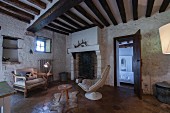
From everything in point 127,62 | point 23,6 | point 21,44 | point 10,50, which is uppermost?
point 23,6

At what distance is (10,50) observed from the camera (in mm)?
4004

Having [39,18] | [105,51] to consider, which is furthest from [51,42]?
[105,51]

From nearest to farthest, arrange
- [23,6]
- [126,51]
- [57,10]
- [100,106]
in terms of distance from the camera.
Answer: [100,106], [57,10], [23,6], [126,51]

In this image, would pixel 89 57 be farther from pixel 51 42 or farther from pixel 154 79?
pixel 154 79

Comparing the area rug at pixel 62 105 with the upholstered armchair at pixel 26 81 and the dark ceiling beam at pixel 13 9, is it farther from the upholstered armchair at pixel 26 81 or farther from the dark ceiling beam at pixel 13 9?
the dark ceiling beam at pixel 13 9

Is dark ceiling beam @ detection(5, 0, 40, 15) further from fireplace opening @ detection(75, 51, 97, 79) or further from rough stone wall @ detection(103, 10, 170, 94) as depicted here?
rough stone wall @ detection(103, 10, 170, 94)

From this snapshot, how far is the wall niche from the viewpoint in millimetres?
3796

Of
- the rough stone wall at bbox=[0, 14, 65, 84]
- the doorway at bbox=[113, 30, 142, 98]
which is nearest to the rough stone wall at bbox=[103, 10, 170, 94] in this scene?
the doorway at bbox=[113, 30, 142, 98]

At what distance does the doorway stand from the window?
337 cm

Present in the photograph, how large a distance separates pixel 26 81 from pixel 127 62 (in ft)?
16.2

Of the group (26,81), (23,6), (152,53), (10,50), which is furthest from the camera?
(10,50)

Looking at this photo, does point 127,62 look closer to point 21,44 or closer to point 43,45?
point 43,45

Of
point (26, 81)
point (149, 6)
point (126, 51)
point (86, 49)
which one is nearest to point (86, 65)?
point (86, 49)

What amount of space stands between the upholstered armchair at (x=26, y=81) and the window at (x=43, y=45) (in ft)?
4.29
